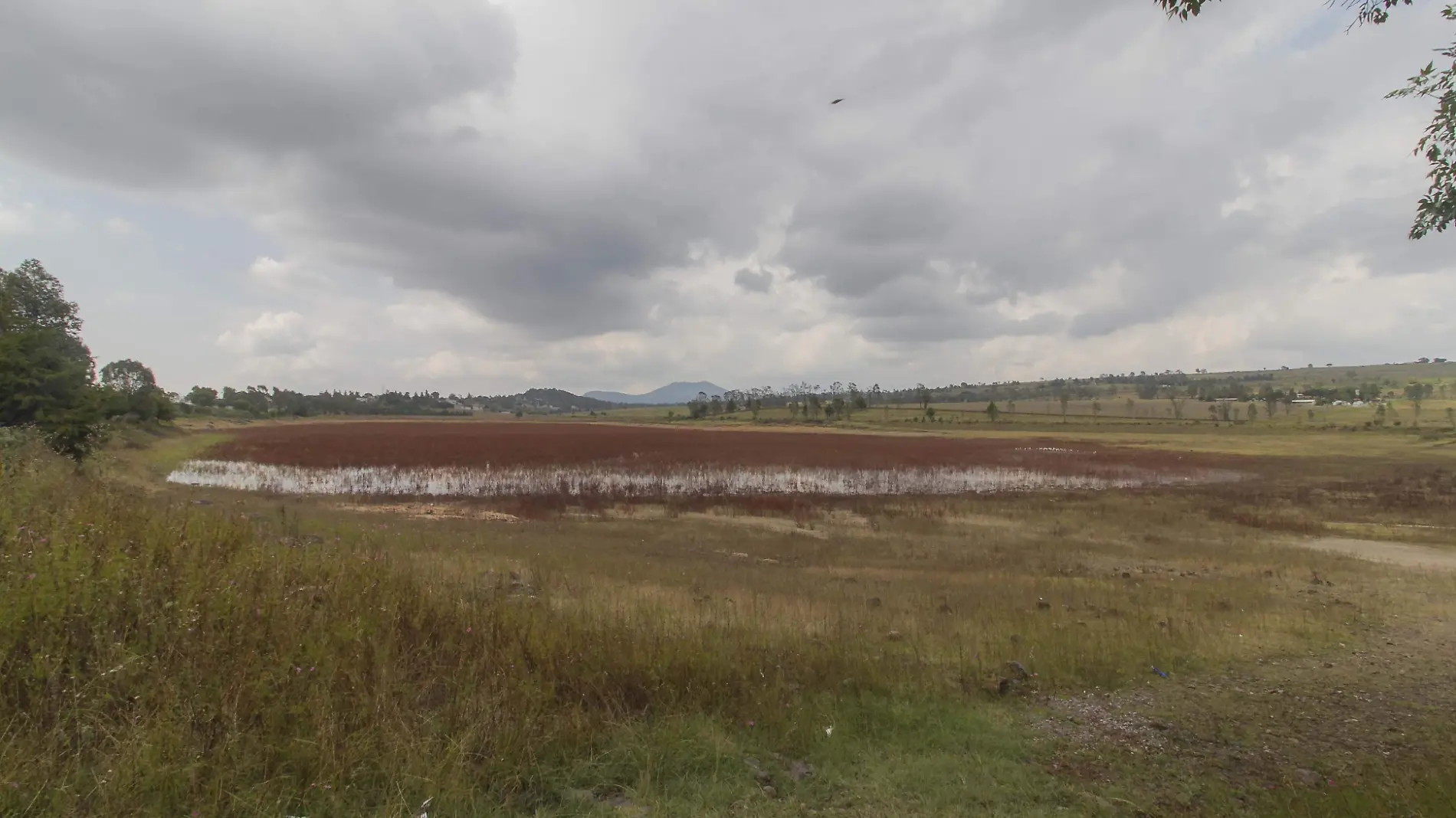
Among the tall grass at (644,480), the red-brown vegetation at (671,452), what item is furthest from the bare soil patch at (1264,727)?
the red-brown vegetation at (671,452)

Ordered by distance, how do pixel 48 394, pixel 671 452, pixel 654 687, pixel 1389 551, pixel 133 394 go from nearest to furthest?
pixel 654 687 → pixel 1389 551 → pixel 48 394 → pixel 671 452 → pixel 133 394

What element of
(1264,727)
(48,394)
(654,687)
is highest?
(48,394)

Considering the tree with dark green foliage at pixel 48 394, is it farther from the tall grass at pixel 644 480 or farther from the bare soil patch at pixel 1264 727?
the bare soil patch at pixel 1264 727

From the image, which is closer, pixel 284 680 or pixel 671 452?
pixel 284 680

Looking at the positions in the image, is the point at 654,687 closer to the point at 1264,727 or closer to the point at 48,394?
the point at 1264,727

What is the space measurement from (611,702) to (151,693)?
2.64m

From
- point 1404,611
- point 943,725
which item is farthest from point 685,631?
point 1404,611

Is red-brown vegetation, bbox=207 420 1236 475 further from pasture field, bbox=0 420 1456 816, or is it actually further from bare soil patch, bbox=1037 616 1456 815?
bare soil patch, bbox=1037 616 1456 815

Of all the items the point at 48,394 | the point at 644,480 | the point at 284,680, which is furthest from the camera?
the point at 644,480

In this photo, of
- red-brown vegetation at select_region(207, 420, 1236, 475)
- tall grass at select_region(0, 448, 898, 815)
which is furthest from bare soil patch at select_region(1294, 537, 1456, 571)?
red-brown vegetation at select_region(207, 420, 1236, 475)

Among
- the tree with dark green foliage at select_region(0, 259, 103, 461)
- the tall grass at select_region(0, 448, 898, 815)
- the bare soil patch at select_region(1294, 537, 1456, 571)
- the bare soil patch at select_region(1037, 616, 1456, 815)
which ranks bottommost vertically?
the bare soil patch at select_region(1294, 537, 1456, 571)

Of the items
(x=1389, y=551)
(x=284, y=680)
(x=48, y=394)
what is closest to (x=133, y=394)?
(x=48, y=394)

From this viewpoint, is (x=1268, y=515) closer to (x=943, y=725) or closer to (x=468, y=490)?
(x=943, y=725)

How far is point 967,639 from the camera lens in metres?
8.02
